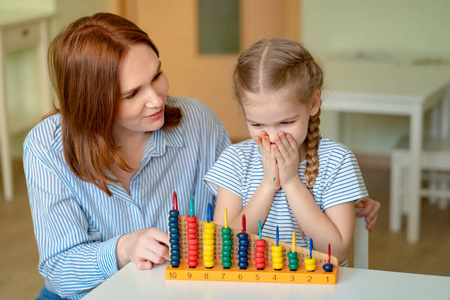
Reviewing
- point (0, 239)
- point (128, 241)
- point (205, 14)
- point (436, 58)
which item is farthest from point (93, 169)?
point (205, 14)

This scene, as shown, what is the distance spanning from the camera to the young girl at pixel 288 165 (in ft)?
4.33

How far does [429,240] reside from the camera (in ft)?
10.3

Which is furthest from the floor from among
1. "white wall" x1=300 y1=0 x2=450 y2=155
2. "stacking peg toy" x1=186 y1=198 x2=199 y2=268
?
"stacking peg toy" x1=186 y1=198 x2=199 y2=268


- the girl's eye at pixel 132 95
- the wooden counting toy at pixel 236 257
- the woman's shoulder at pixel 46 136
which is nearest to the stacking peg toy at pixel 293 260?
the wooden counting toy at pixel 236 257

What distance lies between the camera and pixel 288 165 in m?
1.34

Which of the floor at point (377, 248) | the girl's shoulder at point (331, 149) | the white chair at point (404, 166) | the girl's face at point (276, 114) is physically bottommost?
the floor at point (377, 248)

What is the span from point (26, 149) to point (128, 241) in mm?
385

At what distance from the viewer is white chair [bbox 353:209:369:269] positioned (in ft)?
5.03

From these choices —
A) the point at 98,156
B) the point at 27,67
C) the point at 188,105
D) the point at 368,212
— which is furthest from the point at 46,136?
the point at 27,67

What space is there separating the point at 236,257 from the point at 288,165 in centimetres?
25

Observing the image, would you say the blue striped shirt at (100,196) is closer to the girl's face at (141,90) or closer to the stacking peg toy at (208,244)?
the girl's face at (141,90)

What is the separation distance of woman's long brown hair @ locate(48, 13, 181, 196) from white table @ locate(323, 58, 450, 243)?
1.51 meters

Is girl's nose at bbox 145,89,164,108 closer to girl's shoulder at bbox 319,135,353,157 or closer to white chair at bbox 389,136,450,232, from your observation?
girl's shoulder at bbox 319,135,353,157

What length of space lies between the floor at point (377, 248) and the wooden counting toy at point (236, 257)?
4.97 ft
